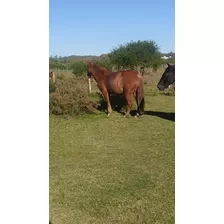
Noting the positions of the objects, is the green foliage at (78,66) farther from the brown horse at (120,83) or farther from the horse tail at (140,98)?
the horse tail at (140,98)

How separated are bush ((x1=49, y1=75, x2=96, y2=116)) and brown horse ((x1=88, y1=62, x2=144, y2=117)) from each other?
27 centimetres

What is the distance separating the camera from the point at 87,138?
251 centimetres

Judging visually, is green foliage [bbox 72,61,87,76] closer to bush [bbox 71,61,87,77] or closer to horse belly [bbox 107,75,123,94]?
bush [bbox 71,61,87,77]

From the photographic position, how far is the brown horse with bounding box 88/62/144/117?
13.2ft

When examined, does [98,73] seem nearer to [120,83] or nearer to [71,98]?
[120,83]

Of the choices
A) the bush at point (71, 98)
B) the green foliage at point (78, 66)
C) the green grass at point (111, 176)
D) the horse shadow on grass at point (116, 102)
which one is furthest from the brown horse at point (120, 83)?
the green grass at point (111, 176)

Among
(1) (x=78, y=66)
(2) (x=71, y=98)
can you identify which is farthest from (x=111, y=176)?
(2) (x=71, y=98)

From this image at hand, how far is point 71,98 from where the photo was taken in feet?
12.0

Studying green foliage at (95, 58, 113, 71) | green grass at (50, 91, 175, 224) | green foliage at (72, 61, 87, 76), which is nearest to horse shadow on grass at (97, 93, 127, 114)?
green foliage at (95, 58, 113, 71)
